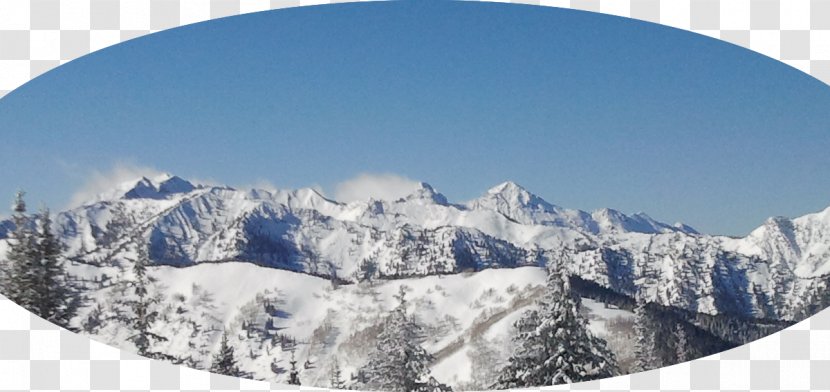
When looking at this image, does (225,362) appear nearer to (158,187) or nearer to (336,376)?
(336,376)

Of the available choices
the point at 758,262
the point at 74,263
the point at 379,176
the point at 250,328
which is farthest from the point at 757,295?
the point at 74,263

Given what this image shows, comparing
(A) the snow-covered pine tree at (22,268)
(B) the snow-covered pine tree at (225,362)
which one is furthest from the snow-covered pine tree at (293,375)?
(A) the snow-covered pine tree at (22,268)

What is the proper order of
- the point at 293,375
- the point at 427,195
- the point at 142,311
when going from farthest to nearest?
the point at 427,195 < the point at 142,311 < the point at 293,375

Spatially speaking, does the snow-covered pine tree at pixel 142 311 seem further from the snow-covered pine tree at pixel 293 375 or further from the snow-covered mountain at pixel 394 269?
the snow-covered pine tree at pixel 293 375

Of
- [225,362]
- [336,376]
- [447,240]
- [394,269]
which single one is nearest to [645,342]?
[447,240]

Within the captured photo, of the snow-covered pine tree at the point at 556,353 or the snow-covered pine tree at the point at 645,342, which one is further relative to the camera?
the snow-covered pine tree at the point at 645,342

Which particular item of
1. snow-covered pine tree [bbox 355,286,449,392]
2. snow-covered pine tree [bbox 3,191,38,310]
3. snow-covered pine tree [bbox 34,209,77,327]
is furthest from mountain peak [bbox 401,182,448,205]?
snow-covered pine tree [bbox 3,191,38,310]

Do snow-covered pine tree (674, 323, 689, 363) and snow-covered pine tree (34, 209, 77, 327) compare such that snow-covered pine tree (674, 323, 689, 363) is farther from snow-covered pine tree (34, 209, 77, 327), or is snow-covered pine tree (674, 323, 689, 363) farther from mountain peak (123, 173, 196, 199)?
snow-covered pine tree (34, 209, 77, 327)
